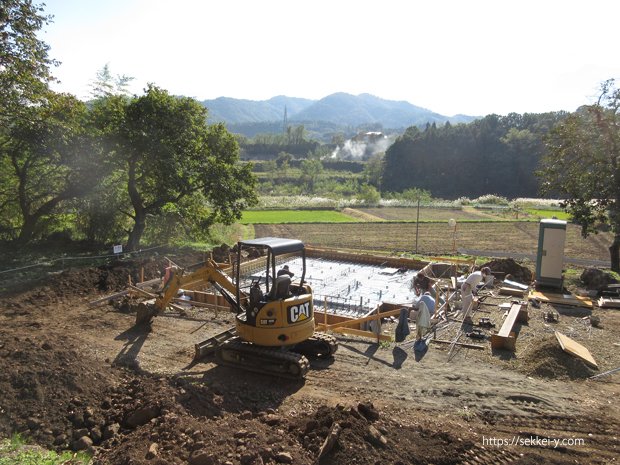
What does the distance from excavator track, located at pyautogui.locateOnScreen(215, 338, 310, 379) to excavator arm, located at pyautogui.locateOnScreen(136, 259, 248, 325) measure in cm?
75

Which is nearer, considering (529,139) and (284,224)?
(284,224)

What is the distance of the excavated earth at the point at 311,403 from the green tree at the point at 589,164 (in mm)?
9547

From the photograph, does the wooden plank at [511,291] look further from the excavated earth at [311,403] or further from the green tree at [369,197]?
the green tree at [369,197]

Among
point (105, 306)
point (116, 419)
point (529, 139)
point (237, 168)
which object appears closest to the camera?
point (116, 419)

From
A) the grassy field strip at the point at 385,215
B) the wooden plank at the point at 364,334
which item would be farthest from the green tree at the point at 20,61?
the grassy field strip at the point at 385,215

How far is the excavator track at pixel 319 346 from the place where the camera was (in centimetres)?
895

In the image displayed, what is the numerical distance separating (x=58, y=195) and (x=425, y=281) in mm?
15460

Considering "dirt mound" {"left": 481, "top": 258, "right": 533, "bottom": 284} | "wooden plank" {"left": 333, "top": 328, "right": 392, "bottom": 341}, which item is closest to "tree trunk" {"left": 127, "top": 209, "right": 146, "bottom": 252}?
"wooden plank" {"left": 333, "top": 328, "right": 392, "bottom": 341}

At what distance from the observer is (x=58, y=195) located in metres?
19.3

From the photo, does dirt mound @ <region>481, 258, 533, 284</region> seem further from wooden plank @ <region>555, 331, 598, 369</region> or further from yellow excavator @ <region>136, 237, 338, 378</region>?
yellow excavator @ <region>136, 237, 338, 378</region>

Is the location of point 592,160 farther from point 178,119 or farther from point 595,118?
point 178,119

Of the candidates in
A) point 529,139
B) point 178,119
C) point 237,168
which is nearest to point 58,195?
point 178,119

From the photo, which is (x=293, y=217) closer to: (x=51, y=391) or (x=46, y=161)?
(x=46, y=161)

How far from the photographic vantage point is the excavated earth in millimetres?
5723
